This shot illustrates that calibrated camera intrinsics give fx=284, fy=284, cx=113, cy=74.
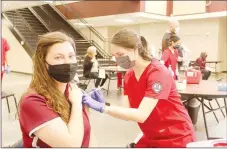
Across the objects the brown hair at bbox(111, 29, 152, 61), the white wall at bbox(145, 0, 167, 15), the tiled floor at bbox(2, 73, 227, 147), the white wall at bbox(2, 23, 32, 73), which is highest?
the white wall at bbox(145, 0, 167, 15)

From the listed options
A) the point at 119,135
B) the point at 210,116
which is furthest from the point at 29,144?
the point at 210,116

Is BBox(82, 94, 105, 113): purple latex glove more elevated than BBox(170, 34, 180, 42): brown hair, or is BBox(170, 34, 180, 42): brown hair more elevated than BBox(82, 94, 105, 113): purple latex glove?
BBox(170, 34, 180, 42): brown hair

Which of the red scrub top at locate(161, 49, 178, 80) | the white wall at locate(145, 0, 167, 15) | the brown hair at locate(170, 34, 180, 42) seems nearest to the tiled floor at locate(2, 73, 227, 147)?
the red scrub top at locate(161, 49, 178, 80)

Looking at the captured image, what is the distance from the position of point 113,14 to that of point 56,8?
11.5 feet

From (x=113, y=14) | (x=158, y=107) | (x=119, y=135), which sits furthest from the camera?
(x=113, y=14)

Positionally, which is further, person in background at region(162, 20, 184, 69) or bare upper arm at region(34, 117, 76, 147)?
person in background at region(162, 20, 184, 69)

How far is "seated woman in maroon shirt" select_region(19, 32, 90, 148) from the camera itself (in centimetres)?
115

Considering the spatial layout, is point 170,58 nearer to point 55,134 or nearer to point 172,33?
point 172,33

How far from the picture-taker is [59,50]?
1.28 meters

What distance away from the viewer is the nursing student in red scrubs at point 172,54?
373cm

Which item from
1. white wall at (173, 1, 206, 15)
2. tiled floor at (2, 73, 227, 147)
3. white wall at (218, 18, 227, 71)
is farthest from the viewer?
white wall at (218, 18, 227, 71)

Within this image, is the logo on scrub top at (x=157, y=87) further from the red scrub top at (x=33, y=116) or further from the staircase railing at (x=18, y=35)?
the staircase railing at (x=18, y=35)

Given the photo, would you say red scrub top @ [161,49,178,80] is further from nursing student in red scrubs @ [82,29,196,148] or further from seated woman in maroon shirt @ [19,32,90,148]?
seated woman in maroon shirt @ [19,32,90,148]

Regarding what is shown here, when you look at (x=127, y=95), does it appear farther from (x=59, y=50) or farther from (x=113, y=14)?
(x=113, y=14)
